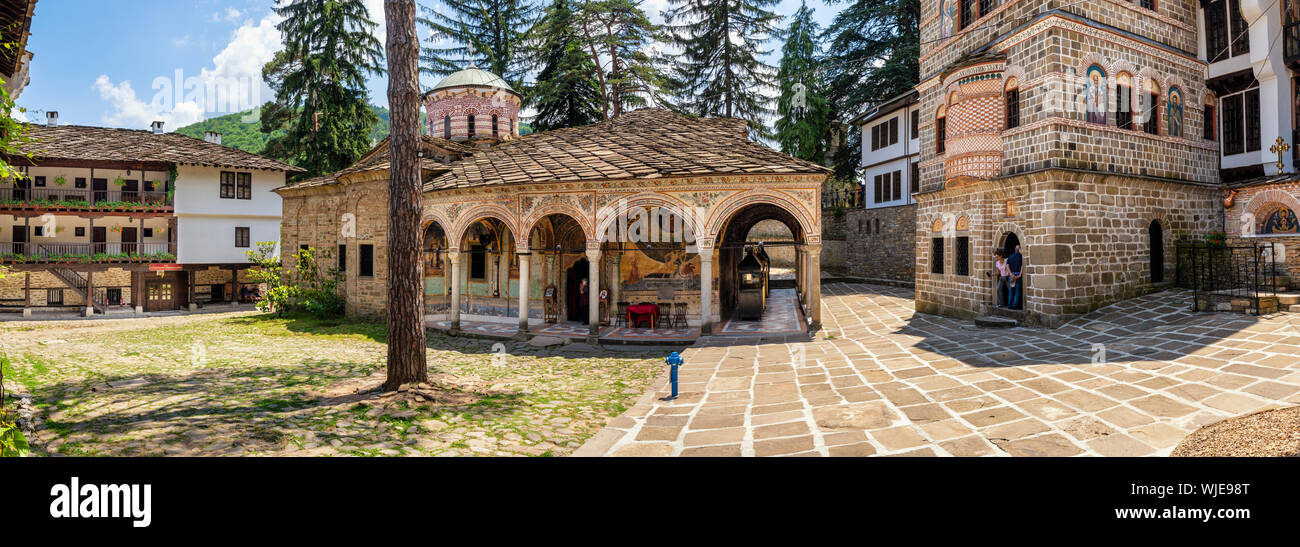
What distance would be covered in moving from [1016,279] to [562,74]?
19899 mm

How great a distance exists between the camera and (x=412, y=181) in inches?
286

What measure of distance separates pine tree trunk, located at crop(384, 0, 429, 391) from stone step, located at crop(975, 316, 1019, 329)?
1120 centimetres

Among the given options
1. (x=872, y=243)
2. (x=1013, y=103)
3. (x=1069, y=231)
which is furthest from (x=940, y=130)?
(x=872, y=243)

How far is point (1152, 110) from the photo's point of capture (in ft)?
40.8

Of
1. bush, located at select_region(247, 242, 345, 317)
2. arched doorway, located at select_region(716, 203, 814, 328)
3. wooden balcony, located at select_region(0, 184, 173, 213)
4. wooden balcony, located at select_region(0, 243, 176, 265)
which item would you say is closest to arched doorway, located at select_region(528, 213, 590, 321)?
arched doorway, located at select_region(716, 203, 814, 328)

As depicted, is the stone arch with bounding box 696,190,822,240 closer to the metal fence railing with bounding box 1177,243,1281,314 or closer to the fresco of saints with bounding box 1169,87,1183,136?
the metal fence railing with bounding box 1177,243,1281,314

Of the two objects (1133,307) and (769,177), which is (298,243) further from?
(1133,307)

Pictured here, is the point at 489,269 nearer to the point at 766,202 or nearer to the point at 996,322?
the point at 766,202

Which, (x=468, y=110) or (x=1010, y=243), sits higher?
(x=468, y=110)

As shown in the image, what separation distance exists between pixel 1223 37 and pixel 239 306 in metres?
38.7

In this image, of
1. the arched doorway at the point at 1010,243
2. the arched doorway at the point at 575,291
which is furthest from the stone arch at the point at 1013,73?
the arched doorway at the point at 575,291

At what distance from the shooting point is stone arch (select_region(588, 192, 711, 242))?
1262cm
